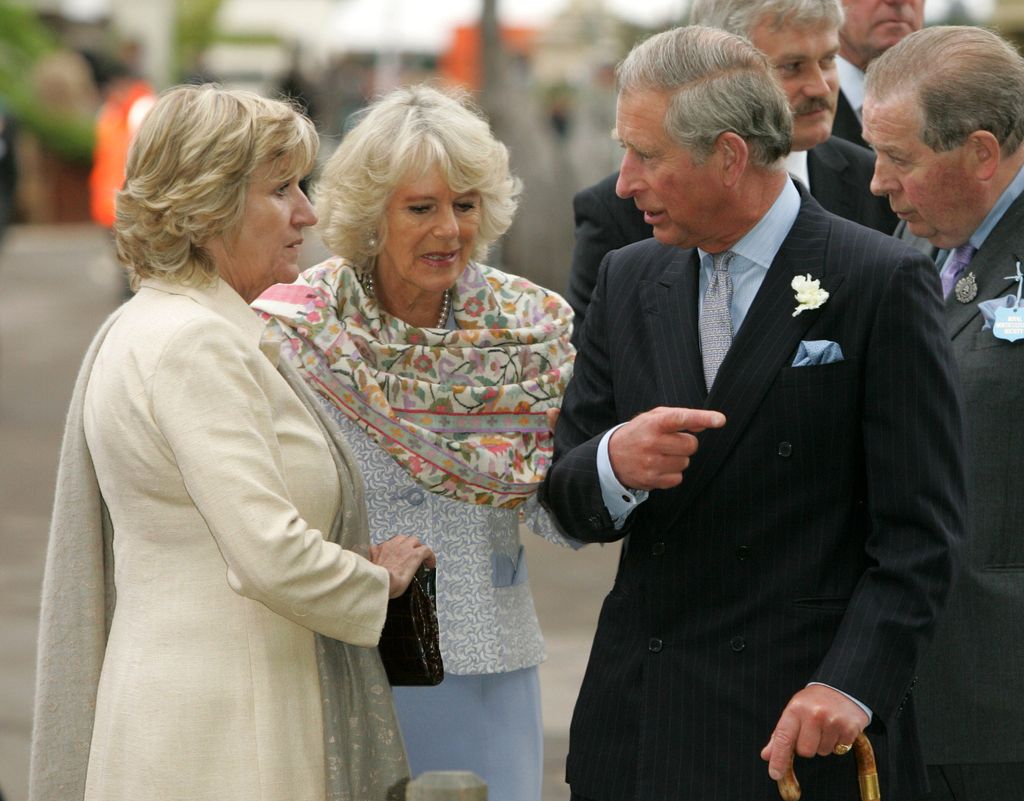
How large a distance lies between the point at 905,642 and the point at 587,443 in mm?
696

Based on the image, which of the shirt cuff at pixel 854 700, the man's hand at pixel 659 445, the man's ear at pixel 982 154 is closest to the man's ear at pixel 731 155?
the man's hand at pixel 659 445

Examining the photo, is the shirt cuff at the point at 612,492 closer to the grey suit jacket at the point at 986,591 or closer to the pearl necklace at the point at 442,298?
the grey suit jacket at the point at 986,591

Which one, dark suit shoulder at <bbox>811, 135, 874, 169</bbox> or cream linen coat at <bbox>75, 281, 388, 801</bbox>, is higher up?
dark suit shoulder at <bbox>811, 135, 874, 169</bbox>

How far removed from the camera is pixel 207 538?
3.10 metres

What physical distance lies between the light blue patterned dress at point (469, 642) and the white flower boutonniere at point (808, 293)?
0.95 m

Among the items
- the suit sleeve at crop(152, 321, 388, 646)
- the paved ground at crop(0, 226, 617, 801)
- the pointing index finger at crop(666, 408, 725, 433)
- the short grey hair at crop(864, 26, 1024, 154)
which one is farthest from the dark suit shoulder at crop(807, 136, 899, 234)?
the paved ground at crop(0, 226, 617, 801)

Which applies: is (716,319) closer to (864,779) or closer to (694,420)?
(694,420)

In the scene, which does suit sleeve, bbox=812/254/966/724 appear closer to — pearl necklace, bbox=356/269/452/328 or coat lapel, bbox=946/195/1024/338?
coat lapel, bbox=946/195/1024/338

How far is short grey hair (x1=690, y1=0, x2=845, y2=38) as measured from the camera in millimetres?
4203

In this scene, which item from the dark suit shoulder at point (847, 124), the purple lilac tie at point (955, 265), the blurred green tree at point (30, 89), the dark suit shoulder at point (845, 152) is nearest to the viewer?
the purple lilac tie at point (955, 265)

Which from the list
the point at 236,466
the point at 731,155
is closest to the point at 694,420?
the point at 731,155

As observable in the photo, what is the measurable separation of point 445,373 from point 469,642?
0.62 meters

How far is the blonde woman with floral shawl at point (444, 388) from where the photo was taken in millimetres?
3799

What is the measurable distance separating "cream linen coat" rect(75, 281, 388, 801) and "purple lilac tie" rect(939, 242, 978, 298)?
1453mm
